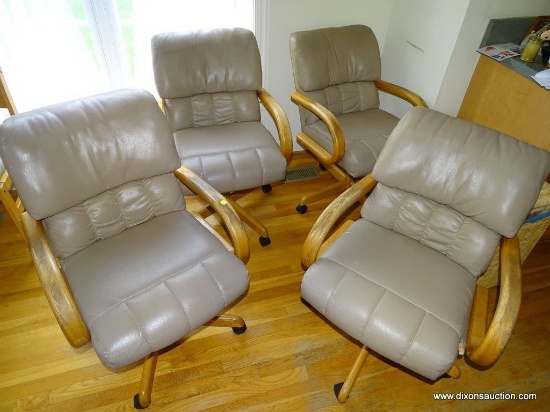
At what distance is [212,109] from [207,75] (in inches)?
→ 7.9

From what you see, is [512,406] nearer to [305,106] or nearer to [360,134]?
[360,134]

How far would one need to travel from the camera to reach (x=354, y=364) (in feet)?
5.46

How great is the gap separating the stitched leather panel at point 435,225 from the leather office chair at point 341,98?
45 cm

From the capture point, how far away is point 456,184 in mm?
1541

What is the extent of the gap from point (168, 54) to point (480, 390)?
7.44 feet

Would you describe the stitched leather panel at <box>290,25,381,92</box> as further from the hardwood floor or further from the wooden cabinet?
the hardwood floor

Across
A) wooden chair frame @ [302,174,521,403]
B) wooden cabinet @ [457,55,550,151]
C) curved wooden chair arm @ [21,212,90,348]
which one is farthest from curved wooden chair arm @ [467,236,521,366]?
curved wooden chair arm @ [21,212,90,348]

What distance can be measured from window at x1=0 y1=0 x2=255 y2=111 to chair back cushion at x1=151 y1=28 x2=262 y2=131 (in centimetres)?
20

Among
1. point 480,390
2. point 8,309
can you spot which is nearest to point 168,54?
point 8,309

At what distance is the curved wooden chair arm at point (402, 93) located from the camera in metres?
2.33

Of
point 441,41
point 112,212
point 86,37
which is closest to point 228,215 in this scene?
point 112,212

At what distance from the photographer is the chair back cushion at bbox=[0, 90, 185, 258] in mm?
1395

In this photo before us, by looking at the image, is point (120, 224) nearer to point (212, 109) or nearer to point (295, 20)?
point (212, 109)

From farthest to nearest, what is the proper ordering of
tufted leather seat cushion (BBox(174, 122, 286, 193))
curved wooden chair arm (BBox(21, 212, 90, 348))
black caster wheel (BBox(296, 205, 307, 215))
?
black caster wheel (BBox(296, 205, 307, 215)), tufted leather seat cushion (BBox(174, 122, 286, 193)), curved wooden chair arm (BBox(21, 212, 90, 348))
